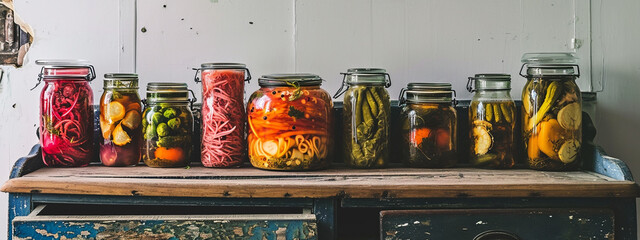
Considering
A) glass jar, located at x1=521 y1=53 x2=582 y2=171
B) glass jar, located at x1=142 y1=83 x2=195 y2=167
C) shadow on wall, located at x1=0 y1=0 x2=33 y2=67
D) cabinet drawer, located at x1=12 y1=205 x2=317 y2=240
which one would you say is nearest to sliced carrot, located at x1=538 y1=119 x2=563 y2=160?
glass jar, located at x1=521 y1=53 x2=582 y2=171

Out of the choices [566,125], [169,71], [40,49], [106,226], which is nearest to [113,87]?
[169,71]

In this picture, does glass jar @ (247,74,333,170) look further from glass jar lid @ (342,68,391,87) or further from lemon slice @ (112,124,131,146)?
lemon slice @ (112,124,131,146)

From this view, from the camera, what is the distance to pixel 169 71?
186 cm

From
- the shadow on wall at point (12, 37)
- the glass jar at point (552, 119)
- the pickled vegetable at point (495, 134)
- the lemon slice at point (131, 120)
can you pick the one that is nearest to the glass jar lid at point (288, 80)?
the lemon slice at point (131, 120)

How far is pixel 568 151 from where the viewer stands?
155 cm

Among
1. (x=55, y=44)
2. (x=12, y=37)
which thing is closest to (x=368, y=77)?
(x=55, y=44)

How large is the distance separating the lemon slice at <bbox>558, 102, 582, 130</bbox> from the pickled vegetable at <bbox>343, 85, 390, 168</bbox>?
1.47ft

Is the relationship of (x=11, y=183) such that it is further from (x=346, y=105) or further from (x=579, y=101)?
(x=579, y=101)

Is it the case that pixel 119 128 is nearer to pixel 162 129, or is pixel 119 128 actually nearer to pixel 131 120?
pixel 131 120

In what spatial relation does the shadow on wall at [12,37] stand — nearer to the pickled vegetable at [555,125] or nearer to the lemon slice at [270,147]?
the lemon slice at [270,147]

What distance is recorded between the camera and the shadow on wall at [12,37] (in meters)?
1.83

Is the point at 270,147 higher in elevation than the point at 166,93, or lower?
lower

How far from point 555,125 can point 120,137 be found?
3.77ft

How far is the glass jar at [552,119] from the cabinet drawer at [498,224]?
21cm
